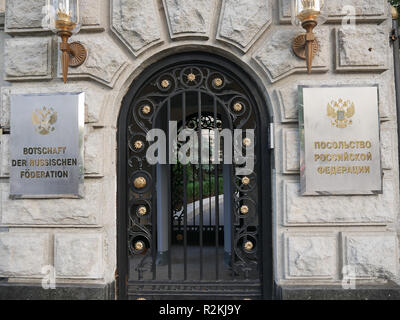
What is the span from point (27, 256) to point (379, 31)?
408 centimetres

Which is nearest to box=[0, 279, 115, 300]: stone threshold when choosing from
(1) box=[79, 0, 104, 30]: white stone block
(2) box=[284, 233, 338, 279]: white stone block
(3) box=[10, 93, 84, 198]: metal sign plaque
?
(3) box=[10, 93, 84, 198]: metal sign plaque

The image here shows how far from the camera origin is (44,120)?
2867 millimetres

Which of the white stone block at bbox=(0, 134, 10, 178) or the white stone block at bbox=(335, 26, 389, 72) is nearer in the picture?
the white stone block at bbox=(335, 26, 389, 72)

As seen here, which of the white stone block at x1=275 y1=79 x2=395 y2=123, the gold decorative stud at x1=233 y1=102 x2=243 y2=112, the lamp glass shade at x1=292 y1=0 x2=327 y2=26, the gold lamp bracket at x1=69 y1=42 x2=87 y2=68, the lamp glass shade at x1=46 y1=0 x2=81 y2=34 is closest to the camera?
the lamp glass shade at x1=292 y1=0 x2=327 y2=26

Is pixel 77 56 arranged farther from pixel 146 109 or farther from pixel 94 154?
pixel 94 154

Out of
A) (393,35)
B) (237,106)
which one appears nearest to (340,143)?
(237,106)

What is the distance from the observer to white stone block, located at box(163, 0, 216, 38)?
2826 millimetres

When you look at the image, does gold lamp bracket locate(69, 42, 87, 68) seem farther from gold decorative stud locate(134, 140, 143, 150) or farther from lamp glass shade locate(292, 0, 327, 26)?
lamp glass shade locate(292, 0, 327, 26)

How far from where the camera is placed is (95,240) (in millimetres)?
2793

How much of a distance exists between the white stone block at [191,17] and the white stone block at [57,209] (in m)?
1.72

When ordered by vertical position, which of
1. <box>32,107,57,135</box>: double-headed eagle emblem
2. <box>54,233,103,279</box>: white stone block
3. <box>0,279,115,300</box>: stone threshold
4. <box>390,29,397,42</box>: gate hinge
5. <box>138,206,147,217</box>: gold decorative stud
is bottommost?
<box>0,279,115,300</box>: stone threshold

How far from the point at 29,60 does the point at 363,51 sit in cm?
332

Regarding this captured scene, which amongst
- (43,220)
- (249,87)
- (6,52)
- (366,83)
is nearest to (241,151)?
(249,87)

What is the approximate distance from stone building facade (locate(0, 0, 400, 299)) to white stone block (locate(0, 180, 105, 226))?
0.01 meters
